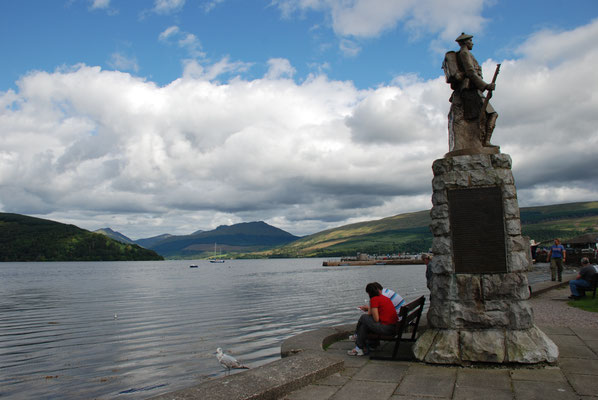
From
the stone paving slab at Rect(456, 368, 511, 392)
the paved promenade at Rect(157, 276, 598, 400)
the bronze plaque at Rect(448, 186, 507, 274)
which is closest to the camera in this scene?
the paved promenade at Rect(157, 276, 598, 400)

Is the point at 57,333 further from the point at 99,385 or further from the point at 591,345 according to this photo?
the point at 591,345

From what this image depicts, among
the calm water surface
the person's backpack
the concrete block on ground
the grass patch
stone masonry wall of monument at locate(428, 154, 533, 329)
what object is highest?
the person's backpack

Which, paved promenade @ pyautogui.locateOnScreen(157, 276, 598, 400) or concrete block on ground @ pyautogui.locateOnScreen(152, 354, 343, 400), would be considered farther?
paved promenade @ pyautogui.locateOnScreen(157, 276, 598, 400)

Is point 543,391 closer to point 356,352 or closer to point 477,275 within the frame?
point 477,275

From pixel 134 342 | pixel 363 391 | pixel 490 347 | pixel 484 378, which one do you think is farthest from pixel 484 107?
pixel 134 342

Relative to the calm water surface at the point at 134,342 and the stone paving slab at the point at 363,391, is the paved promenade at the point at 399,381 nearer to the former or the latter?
the stone paving slab at the point at 363,391

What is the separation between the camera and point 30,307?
96.1ft

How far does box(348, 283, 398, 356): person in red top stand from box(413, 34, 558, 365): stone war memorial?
0.80m

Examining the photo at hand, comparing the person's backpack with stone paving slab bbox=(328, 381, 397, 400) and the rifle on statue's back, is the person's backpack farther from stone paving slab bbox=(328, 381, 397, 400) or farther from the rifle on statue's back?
stone paving slab bbox=(328, 381, 397, 400)

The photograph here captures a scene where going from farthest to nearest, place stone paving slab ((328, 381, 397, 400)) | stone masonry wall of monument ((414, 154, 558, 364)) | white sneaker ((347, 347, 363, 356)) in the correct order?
white sneaker ((347, 347, 363, 356)) → stone masonry wall of monument ((414, 154, 558, 364)) → stone paving slab ((328, 381, 397, 400))

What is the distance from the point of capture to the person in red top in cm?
869

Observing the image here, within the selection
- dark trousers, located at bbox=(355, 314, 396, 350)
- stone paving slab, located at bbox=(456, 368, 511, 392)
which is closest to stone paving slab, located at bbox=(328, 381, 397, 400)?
stone paving slab, located at bbox=(456, 368, 511, 392)

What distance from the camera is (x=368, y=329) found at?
888 centimetres

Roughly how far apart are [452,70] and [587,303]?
12.2 meters
